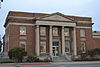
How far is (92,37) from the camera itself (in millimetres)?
57312

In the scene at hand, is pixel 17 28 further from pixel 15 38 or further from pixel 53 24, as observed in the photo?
pixel 53 24

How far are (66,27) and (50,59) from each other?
39.0ft

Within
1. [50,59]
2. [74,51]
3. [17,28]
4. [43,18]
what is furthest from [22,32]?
[74,51]

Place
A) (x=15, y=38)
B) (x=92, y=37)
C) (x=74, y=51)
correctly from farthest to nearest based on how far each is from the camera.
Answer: (x=92, y=37)
(x=74, y=51)
(x=15, y=38)

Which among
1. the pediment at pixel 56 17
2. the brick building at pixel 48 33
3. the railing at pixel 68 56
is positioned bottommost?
the railing at pixel 68 56

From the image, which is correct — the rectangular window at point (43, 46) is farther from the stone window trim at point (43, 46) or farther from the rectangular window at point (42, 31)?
the rectangular window at point (42, 31)

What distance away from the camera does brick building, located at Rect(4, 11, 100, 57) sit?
4850 centimetres

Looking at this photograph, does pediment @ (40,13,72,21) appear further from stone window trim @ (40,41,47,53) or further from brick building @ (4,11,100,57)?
stone window trim @ (40,41,47,53)

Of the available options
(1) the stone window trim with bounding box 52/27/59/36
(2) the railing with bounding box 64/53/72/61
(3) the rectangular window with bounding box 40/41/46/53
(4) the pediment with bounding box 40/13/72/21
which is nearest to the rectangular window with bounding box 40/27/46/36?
(3) the rectangular window with bounding box 40/41/46/53

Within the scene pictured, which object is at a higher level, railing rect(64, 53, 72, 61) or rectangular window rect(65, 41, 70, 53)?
rectangular window rect(65, 41, 70, 53)

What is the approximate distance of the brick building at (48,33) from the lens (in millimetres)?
48500

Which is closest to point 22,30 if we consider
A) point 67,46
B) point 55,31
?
point 55,31

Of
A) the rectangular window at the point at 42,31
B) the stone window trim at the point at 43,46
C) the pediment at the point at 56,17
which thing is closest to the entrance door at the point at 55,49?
the stone window trim at the point at 43,46

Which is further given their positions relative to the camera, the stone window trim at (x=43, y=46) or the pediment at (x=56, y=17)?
the stone window trim at (x=43, y=46)
